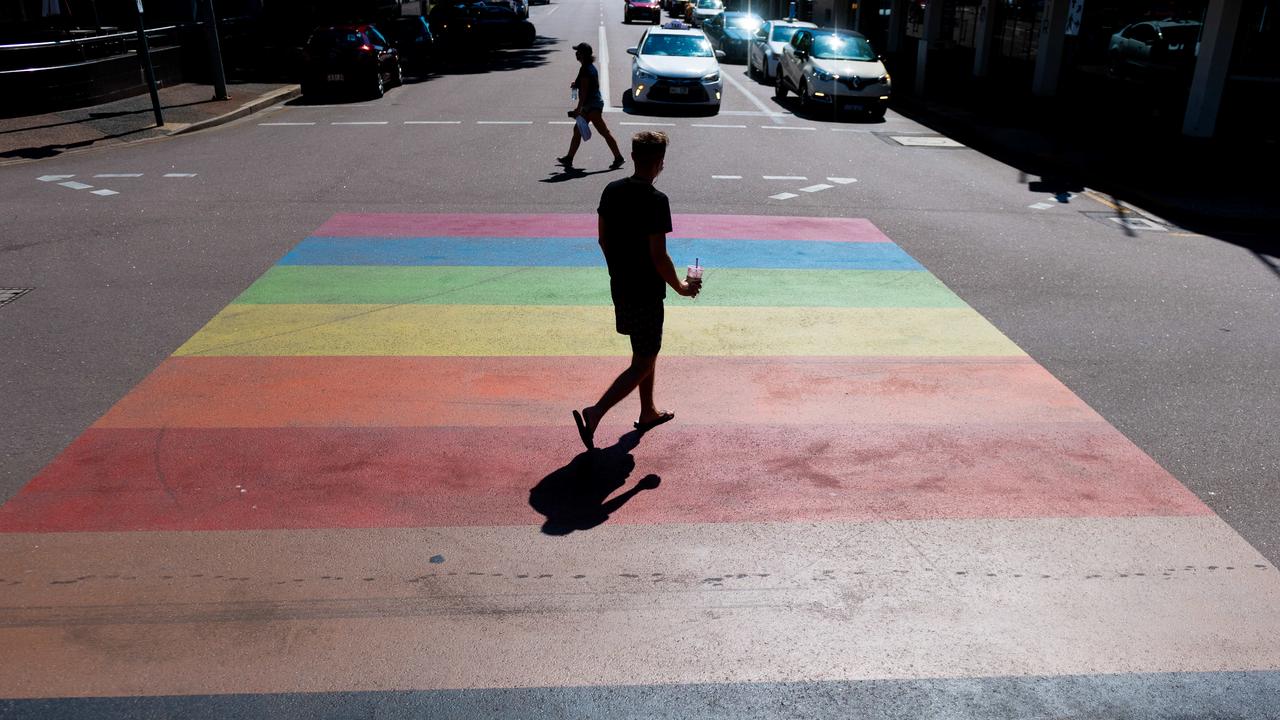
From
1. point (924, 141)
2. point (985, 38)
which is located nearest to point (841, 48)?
point (924, 141)

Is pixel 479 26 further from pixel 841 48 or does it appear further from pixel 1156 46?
pixel 1156 46

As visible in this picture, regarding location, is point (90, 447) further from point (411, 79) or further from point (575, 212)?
point (411, 79)

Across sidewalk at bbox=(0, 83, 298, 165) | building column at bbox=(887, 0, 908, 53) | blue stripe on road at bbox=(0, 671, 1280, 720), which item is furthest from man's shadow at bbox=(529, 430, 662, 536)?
building column at bbox=(887, 0, 908, 53)

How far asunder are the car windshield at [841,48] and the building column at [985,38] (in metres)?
6.29

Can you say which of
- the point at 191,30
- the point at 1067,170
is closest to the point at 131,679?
the point at 1067,170

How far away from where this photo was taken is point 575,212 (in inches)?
485

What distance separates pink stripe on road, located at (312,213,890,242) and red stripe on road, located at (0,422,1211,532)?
17.1 ft

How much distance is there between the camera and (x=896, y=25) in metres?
36.8

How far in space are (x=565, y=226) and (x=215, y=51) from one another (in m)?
13.4

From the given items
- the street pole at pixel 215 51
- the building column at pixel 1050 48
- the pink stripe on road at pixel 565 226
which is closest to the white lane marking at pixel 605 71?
the street pole at pixel 215 51

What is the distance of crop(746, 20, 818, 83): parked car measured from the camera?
26344 millimetres

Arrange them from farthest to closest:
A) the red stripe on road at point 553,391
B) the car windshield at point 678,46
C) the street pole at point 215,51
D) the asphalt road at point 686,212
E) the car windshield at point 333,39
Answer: the car windshield at point 333,39, the car windshield at point 678,46, the street pole at point 215,51, the asphalt road at point 686,212, the red stripe on road at point 553,391

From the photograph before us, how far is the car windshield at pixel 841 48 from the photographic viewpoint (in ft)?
72.2

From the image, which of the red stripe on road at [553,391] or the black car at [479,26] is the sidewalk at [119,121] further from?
the black car at [479,26]
